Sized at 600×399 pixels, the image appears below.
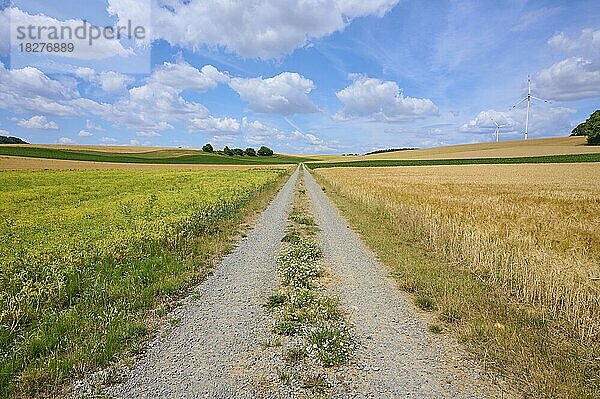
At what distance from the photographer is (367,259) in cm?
1150

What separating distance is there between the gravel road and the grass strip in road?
297 millimetres

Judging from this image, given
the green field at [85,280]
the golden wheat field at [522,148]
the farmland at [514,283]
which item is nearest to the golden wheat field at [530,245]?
the farmland at [514,283]

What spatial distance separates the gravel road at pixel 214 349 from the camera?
474 cm

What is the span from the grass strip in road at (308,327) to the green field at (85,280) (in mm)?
2332

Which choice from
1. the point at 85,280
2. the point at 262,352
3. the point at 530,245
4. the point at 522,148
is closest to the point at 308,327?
the point at 262,352

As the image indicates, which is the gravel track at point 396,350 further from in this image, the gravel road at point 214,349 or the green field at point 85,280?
the green field at point 85,280

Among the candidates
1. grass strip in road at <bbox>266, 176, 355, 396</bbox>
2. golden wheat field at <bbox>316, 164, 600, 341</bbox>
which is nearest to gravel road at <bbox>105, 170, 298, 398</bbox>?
grass strip in road at <bbox>266, 176, 355, 396</bbox>

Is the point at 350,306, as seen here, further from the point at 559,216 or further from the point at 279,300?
the point at 559,216

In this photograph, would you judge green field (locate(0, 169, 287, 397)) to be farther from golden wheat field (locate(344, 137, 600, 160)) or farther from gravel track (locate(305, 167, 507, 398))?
golden wheat field (locate(344, 137, 600, 160))

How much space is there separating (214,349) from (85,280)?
4.62 metres

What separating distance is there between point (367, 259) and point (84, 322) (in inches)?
306

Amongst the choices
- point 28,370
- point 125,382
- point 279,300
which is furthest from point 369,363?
point 28,370

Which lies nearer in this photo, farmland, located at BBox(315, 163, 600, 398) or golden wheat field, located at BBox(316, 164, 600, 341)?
farmland, located at BBox(315, 163, 600, 398)

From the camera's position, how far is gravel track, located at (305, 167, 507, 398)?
4789 millimetres
